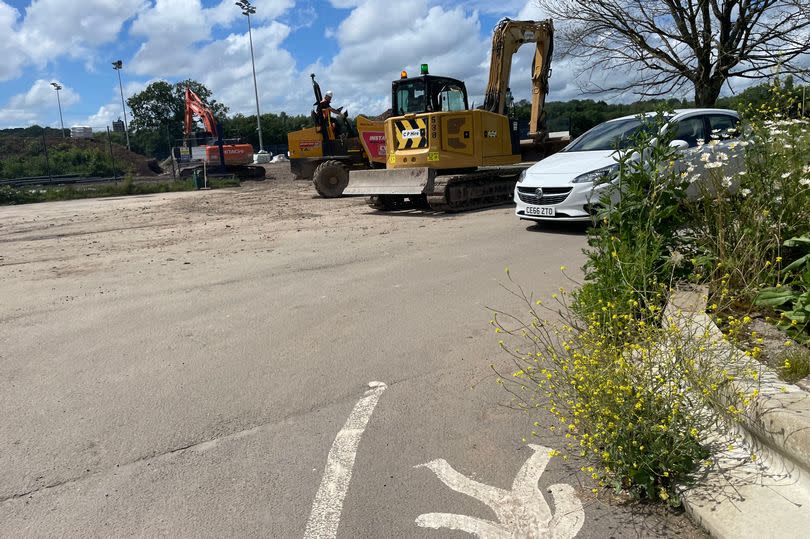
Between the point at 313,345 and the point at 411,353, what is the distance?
871 millimetres

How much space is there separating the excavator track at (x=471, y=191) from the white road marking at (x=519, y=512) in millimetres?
9884

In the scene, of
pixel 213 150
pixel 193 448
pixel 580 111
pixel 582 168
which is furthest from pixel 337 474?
pixel 213 150

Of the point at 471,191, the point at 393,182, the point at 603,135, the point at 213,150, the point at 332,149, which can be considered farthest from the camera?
the point at 213,150

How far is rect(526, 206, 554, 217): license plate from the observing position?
9.79 metres

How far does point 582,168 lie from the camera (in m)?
9.66

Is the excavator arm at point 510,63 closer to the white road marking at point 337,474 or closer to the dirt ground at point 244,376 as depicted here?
the dirt ground at point 244,376

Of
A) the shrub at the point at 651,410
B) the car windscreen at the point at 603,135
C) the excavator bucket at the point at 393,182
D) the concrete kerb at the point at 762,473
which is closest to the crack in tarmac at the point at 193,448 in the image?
the shrub at the point at 651,410

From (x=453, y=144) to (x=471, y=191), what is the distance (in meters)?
1.08

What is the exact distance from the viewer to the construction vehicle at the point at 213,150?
28406 mm

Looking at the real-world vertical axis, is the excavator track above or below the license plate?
above

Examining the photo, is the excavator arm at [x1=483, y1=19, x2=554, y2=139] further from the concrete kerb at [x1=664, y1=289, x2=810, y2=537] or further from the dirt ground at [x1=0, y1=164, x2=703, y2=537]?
the concrete kerb at [x1=664, y1=289, x2=810, y2=537]

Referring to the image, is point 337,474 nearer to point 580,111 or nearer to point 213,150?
point 580,111

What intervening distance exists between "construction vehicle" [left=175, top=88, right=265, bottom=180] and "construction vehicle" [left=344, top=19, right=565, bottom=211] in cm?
1623

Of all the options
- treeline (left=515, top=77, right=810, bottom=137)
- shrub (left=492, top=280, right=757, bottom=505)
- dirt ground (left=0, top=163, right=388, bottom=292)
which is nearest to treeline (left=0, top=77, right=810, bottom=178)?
treeline (left=515, top=77, right=810, bottom=137)
